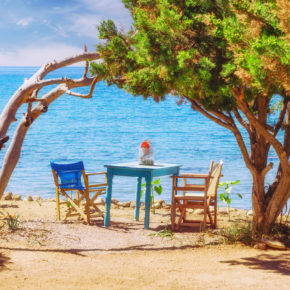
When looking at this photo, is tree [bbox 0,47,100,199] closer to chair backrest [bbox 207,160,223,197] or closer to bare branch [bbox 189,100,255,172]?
bare branch [bbox 189,100,255,172]

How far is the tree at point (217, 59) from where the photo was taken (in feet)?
14.3

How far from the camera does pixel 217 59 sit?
5.34m

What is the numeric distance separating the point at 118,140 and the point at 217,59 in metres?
22.0

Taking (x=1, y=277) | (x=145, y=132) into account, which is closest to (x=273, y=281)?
(x=1, y=277)

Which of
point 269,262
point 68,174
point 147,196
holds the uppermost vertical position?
point 68,174

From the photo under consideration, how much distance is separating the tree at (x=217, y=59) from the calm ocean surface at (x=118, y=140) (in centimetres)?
533

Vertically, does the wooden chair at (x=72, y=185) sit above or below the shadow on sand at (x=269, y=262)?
above

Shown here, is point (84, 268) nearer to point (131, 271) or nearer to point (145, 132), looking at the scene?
point (131, 271)

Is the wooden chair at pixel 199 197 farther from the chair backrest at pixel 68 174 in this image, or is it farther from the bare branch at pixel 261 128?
the chair backrest at pixel 68 174

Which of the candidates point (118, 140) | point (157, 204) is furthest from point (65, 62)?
point (118, 140)

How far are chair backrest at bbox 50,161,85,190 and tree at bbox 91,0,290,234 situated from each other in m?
1.85

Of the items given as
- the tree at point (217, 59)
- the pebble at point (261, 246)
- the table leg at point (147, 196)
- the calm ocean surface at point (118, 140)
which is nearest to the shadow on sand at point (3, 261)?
the table leg at point (147, 196)

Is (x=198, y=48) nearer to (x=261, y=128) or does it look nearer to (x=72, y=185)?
(x=261, y=128)

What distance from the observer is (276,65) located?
4184 mm
